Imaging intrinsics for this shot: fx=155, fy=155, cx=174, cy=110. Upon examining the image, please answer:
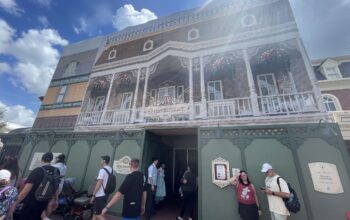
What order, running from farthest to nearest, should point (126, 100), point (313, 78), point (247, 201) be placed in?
point (126, 100) < point (313, 78) < point (247, 201)

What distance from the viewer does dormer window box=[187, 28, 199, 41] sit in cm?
955

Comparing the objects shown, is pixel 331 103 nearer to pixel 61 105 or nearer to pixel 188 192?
pixel 188 192

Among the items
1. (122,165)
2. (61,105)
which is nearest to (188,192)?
(122,165)

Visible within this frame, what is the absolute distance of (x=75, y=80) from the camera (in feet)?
37.3

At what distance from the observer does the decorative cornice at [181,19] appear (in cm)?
890

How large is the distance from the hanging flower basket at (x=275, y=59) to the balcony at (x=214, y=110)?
1.76 m

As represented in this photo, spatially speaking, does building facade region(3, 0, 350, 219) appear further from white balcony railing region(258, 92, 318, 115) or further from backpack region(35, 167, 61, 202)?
backpack region(35, 167, 61, 202)

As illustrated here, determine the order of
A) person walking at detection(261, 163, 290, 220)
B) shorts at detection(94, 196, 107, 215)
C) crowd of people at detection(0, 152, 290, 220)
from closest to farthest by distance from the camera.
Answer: crowd of people at detection(0, 152, 290, 220), person walking at detection(261, 163, 290, 220), shorts at detection(94, 196, 107, 215)

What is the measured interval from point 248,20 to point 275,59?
271 cm

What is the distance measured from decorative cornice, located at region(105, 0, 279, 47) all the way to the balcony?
549 cm

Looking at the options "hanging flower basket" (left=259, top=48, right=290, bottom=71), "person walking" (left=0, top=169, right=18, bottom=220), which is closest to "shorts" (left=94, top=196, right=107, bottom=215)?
"person walking" (left=0, top=169, right=18, bottom=220)

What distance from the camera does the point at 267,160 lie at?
519cm

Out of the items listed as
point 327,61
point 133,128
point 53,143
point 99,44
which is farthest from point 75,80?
point 327,61

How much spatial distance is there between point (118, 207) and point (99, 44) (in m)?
11.5
